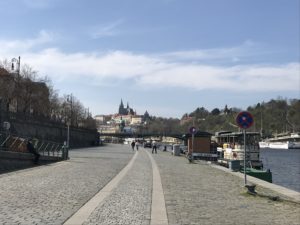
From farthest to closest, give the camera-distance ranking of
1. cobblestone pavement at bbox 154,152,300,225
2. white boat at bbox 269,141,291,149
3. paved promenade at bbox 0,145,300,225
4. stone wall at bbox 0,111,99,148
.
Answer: white boat at bbox 269,141,291,149
stone wall at bbox 0,111,99,148
cobblestone pavement at bbox 154,152,300,225
paved promenade at bbox 0,145,300,225

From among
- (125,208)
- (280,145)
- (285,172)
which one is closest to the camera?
(125,208)

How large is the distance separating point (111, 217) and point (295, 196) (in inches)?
319

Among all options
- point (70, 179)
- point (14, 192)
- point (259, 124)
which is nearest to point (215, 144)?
point (70, 179)

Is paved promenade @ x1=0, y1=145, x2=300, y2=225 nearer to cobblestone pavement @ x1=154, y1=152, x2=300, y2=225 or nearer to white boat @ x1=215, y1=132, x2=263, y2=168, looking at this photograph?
cobblestone pavement @ x1=154, y1=152, x2=300, y2=225

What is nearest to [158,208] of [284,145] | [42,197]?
[42,197]

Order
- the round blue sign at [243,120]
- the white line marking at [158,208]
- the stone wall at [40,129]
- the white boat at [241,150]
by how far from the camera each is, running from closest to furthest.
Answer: the white line marking at [158,208] < the round blue sign at [243,120] < the white boat at [241,150] < the stone wall at [40,129]

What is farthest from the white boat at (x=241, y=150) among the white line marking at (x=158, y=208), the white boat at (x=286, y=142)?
the white boat at (x=286, y=142)

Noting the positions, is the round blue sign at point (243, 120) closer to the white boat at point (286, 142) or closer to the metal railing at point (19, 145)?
the metal railing at point (19, 145)

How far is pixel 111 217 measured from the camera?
11844 millimetres

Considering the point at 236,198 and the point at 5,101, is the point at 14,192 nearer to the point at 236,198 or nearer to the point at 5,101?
the point at 236,198

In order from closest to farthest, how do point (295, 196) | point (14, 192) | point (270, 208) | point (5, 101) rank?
point (270, 208), point (14, 192), point (295, 196), point (5, 101)

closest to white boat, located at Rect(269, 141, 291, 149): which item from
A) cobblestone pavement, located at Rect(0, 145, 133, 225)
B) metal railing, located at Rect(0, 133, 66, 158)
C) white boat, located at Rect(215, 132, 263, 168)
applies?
white boat, located at Rect(215, 132, 263, 168)

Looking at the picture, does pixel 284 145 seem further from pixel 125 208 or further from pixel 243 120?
pixel 125 208

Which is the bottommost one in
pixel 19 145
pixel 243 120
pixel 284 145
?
pixel 19 145
